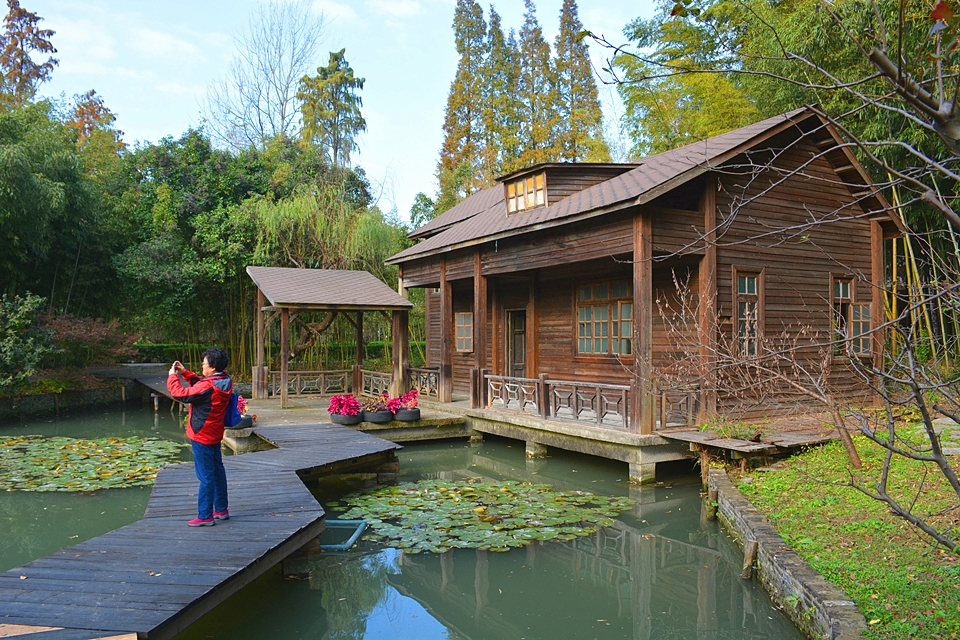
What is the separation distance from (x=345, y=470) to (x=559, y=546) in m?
3.60

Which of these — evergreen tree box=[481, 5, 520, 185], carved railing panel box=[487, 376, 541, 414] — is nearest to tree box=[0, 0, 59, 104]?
evergreen tree box=[481, 5, 520, 185]

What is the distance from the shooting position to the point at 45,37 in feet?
→ 102

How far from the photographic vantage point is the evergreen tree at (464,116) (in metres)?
31.4

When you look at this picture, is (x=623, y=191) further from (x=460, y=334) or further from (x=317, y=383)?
(x=317, y=383)

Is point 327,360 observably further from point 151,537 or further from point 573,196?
point 151,537

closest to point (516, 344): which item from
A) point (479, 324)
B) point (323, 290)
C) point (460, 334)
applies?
point (460, 334)

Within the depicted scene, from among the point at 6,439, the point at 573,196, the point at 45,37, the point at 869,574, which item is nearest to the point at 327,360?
the point at 6,439

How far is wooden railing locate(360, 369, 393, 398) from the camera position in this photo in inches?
615

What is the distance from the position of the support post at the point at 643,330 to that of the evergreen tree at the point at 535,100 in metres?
20.6

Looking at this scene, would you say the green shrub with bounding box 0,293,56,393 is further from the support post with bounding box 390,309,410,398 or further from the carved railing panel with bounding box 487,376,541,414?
the carved railing panel with bounding box 487,376,541,414

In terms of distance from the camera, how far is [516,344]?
1562 centimetres

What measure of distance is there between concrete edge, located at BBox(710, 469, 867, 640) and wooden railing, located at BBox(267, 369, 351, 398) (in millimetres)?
11408

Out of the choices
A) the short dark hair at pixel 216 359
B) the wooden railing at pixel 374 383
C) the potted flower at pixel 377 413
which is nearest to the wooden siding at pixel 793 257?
the potted flower at pixel 377 413

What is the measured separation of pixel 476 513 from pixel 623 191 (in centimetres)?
507
